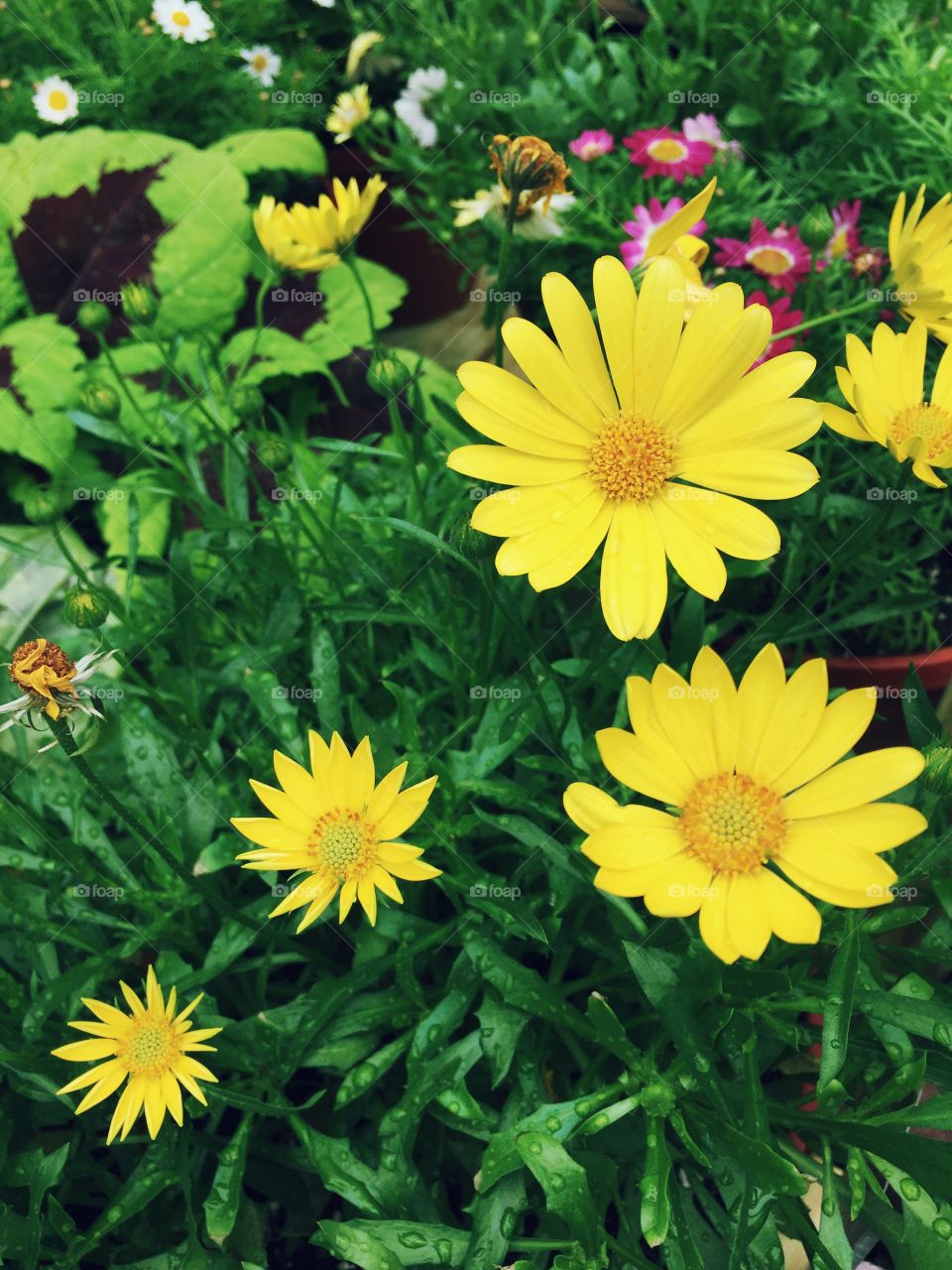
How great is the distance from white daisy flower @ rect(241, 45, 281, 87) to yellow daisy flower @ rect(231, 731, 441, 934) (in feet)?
5.17

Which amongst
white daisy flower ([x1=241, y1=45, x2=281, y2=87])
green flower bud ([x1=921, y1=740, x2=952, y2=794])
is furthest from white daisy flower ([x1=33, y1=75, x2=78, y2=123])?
green flower bud ([x1=921, y1=740, x2=952, y2=794])

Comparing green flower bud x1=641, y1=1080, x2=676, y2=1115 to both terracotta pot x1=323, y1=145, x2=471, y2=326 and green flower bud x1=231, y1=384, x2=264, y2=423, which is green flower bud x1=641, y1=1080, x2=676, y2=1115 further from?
terracotta pot x1=323, y1=145, x2=471, y2=326

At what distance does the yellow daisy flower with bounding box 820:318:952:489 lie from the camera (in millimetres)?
826

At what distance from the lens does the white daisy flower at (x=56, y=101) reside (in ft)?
6.06

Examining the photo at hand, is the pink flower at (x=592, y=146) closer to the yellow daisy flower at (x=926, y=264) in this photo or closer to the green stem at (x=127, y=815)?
the yellow daisy flower at (x=926, y=264)

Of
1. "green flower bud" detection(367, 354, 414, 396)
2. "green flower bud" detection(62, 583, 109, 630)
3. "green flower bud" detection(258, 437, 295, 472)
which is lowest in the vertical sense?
"green flower bud" detection(62, 583, 109, 630)

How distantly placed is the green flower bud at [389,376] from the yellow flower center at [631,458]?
0.25 meters

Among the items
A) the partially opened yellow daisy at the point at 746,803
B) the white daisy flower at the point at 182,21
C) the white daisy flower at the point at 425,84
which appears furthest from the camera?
the white daisy flower at the point at 182,21

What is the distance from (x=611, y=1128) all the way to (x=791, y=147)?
1462 mm

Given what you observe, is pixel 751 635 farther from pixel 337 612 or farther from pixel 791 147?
pixel 791 147

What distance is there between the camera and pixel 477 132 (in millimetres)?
1683

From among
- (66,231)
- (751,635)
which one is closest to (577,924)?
(751,635)

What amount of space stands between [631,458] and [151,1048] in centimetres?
59

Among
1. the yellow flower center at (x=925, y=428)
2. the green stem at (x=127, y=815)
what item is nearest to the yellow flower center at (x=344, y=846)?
the green stem at (x=127, y=815)
